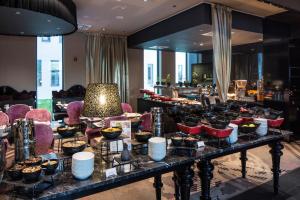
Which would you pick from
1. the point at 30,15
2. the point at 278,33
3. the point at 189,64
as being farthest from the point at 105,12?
the point at 189,64

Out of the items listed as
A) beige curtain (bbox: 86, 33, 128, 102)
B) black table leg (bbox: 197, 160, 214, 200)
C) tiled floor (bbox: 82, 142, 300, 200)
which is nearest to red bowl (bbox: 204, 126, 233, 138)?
black table leg (bbox: 197, 160, 214, 200)

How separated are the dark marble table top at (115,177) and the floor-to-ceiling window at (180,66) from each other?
8966 mm

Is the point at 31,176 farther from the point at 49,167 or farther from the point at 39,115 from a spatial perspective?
the point at 39,115

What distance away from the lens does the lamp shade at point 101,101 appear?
6.15ft

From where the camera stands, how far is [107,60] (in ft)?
28.5

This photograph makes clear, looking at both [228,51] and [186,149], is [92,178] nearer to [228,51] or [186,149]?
[186,149]

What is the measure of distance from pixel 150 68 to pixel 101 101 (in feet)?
28.3

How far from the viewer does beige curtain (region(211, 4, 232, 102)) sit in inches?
197

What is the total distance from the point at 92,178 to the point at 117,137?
419mm

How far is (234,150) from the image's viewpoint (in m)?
2.23

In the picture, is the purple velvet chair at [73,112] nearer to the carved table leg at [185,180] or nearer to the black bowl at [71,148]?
the black bowl at [71,148]

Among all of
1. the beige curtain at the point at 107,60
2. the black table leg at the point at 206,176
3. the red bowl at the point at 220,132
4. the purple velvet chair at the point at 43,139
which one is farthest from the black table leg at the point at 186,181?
the beige curtain at the point at 107,60

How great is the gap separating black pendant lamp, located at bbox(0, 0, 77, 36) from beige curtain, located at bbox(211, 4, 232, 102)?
294cm

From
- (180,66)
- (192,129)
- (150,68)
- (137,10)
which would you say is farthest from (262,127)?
(180,66)
